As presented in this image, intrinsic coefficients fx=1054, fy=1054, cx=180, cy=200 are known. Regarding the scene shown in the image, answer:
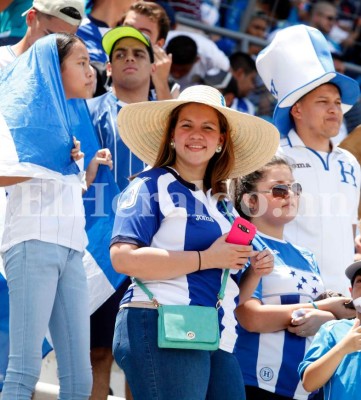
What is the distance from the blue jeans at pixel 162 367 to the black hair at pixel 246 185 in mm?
1094

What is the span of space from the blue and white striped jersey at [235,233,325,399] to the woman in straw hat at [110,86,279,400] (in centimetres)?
57

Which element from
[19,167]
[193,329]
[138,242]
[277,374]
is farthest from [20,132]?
[277,374]

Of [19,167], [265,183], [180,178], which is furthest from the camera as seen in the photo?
[265,183]

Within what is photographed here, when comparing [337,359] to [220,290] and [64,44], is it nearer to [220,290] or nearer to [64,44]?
[220,290]

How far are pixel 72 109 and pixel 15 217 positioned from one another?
782 millimetres

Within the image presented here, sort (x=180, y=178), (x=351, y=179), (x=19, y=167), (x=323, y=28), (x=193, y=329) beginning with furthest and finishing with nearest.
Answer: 1. (x=323, y=28)
2. (x=351, y=179)
3. (x=19, y=167)
4. (x=180, y=178)
5. (x=193, y=329)

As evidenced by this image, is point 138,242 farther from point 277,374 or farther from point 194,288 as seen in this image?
point 277,374

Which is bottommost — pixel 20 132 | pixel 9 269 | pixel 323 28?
pixel 9 269

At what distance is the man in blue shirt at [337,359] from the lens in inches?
169

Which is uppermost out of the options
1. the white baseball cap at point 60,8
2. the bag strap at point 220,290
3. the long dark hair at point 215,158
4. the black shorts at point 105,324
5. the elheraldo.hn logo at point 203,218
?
the white baseball cap at point 60,8

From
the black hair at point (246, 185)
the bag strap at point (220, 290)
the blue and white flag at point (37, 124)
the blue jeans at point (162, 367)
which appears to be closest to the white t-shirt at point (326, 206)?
the black hair at point (246, 185)

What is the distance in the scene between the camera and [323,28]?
11.1m

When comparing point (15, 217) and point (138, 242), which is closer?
point (138, 242)

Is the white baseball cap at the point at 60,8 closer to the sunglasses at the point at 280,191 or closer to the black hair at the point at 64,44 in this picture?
the black hair at the point at 64,44
